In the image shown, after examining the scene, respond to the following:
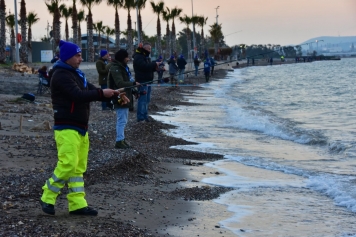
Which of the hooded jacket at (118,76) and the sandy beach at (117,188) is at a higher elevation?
the hooded jacket at (118,76)

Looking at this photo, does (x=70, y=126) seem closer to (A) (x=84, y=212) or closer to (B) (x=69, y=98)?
(B) (x=69, y=98)

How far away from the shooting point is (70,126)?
5.31 m

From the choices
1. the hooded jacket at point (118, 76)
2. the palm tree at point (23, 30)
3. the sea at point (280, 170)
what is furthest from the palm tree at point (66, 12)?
the hooded jacket at point (118, 76)

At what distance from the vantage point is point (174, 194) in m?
7.16

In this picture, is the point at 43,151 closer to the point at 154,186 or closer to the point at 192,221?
the point at 154,186

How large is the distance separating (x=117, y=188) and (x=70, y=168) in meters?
1.79

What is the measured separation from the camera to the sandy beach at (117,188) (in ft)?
16.9

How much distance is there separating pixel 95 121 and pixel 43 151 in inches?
196

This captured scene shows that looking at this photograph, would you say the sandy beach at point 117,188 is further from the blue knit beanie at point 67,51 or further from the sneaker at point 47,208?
the blue knit beanie at point 67,51

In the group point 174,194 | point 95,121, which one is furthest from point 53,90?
point 95,121

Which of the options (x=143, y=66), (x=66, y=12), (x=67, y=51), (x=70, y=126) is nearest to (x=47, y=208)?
(x=70, y=126)

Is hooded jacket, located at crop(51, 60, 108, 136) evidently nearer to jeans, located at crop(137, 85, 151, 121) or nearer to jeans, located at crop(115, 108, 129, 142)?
jeans, located at crop(115, 108, 129, 142)

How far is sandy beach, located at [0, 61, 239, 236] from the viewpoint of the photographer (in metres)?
5.14

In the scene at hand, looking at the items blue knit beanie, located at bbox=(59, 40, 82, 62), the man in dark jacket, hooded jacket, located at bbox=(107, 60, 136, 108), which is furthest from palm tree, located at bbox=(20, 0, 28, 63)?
blue knit beanie, located at bbox=(59, 40, 82, 62)
